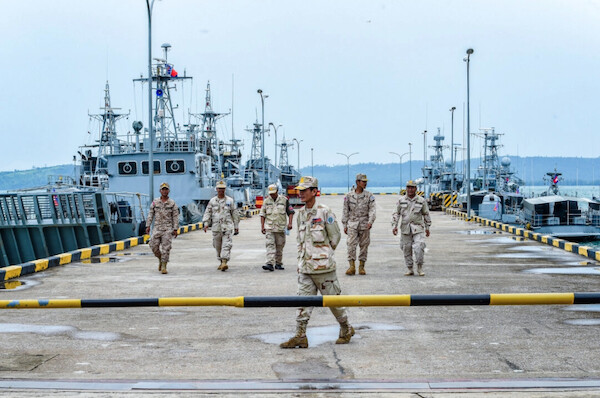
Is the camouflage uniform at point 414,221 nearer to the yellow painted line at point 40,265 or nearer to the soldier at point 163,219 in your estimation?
the soldier at point 163,219

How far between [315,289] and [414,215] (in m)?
6.01

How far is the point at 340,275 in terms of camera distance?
1467cm

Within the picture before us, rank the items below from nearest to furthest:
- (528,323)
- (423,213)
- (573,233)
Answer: (528,323)
(423,213)
(573,233)

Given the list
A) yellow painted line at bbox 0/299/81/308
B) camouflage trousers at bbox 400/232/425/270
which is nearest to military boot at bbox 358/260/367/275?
camouflage trousers at bbox 400/232/425/270

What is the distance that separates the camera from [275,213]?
15.1 meters

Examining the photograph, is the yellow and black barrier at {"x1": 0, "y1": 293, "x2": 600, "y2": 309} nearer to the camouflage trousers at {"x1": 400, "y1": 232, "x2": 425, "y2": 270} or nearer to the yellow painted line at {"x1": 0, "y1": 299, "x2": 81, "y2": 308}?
the yellow painted line at {"x1": 0, "y1": 299, "x2": 81, "y2": 308}

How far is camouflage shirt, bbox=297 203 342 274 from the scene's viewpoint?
7949 millimetres

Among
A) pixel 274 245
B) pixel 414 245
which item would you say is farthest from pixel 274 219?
pixel 414 245

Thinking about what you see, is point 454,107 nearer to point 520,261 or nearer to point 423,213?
point 520,261

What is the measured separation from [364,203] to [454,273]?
255 cm

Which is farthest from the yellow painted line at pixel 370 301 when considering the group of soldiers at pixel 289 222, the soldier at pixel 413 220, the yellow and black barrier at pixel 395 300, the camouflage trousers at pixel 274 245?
the camouflage trousers at pixel 274 245

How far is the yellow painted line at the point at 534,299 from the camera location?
6750 millimetres

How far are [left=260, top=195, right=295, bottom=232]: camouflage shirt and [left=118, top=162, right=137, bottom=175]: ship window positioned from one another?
25697 millimetres

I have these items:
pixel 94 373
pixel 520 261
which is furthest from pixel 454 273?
pixel 94 373
